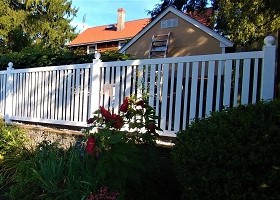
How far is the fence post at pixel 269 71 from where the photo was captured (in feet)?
12.4

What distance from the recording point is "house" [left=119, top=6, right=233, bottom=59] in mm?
14648

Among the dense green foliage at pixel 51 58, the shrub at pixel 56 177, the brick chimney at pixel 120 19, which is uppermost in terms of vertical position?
the brick chimney at pixel 120 19

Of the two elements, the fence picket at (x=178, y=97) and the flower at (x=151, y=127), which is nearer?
the flower at (x=151, y=127)

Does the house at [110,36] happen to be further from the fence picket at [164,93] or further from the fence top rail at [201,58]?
the fence picket at [164,93]

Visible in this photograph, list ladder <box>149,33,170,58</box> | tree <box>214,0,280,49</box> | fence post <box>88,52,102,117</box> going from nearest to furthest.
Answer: fence post <box>88,52,102,117</box> → tree <box>214,0,280,49</box> → ladder <box>149,33,170,58</box>

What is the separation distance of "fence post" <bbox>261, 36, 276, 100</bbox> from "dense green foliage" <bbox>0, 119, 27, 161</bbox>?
4.12m

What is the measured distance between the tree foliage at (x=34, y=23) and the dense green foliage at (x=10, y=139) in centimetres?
1910

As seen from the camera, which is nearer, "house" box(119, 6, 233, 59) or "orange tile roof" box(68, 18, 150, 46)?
"house" box(119, 6, 233, 59)

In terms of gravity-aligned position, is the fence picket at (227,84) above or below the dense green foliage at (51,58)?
below

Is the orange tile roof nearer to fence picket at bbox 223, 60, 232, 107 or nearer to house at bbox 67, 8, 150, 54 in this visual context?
house at bbox 67, 8, 150, 54

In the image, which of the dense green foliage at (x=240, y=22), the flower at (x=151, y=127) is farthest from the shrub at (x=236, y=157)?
the dense green foliage at (x=240, y=22)

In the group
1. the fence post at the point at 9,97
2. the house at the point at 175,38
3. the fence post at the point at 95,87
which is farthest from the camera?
the house at the point at 175,38

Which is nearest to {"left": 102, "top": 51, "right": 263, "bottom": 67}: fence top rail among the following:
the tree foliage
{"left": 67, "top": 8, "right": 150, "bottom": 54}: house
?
the tree foliage

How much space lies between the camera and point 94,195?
3131 mm
